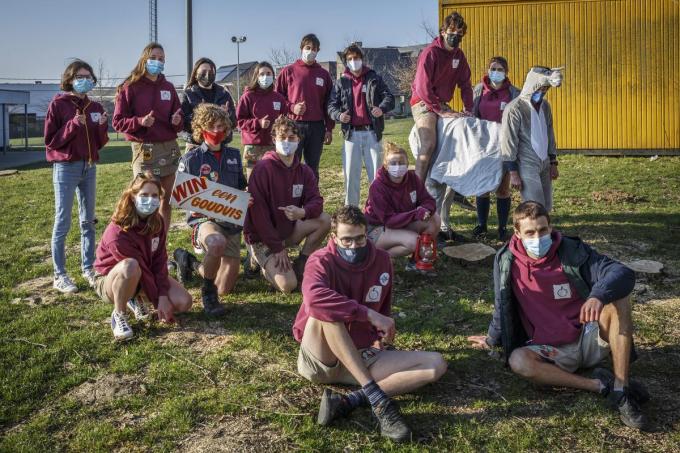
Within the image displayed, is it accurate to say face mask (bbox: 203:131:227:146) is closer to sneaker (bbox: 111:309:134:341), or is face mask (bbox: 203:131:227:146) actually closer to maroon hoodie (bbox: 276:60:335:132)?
sneaker (bbox: 111:309:134:341)

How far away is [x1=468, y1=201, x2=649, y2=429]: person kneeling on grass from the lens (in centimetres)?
396

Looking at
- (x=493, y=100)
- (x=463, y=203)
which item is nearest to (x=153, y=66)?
(x=493, y=100)

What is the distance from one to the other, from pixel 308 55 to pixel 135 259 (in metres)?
4.12

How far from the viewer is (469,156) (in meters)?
7.77

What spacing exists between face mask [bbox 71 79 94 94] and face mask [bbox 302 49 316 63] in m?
2.89

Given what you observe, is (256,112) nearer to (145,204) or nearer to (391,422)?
(145,204)

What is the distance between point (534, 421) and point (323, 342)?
132 centimetres

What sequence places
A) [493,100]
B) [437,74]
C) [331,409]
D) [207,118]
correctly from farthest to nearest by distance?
1. [493,100]
2. [437,74]
3. [207,118]
4. [331,409]

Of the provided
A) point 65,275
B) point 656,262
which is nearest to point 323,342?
point 65,275

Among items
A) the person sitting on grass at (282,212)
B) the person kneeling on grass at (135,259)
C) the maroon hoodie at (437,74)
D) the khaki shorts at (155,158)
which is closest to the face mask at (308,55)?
the maroon hoodie at (437,74)

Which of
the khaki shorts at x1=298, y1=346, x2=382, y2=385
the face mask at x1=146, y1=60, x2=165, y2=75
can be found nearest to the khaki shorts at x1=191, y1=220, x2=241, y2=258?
the face mask at x1=146, y1=60, x2=165, y2=75

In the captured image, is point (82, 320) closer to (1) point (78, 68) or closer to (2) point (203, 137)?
(2) point (203, 137)

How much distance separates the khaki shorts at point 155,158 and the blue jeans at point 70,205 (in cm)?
47

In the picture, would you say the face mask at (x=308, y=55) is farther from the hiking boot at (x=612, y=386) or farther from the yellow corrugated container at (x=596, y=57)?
the yellow corrugated container at (x=596, y=57)
